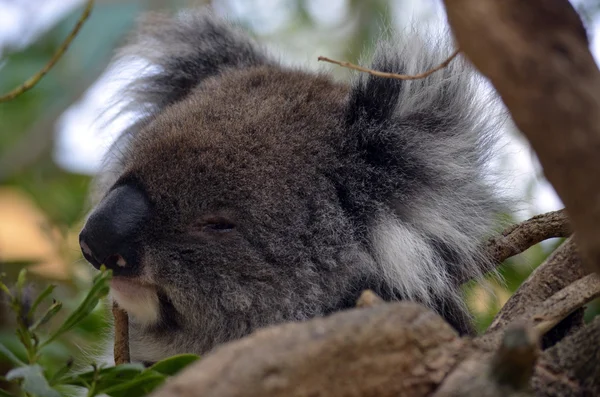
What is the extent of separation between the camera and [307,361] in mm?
995

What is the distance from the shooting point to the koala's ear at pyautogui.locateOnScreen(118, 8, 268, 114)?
272 centimetres

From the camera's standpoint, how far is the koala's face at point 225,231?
1807 millimetres

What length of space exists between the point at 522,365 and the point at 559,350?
0.24m

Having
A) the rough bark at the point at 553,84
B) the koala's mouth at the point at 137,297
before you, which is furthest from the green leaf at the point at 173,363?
the rough bark at the point at 553,84

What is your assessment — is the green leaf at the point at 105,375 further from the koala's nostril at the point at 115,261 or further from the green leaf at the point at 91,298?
the koala's nostril at the point at 115,261

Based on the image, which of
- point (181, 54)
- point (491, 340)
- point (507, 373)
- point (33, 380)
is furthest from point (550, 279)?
point (181, 54)

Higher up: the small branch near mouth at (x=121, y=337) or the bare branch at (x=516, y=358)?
the bare branch at (x=516, y=358)

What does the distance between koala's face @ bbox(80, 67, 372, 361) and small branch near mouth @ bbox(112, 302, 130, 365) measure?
1.4 inches

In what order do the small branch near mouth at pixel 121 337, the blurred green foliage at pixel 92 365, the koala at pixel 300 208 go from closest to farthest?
the blurred green foliage at pixel 92 365, the small branch near mouth at pixel 121 337, the koala at pixel 300 208

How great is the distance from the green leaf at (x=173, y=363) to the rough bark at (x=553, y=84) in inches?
29.5

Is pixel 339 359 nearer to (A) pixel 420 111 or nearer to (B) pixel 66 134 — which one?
(A) pixel 420 111

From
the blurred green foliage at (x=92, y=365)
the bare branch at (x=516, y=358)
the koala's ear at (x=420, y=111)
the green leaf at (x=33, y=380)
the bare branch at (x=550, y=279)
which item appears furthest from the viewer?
the koala's ear at (x=420, y=111)

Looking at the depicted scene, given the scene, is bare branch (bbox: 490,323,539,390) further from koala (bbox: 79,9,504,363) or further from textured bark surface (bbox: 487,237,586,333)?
koala (bbox: 79,9,504,363)

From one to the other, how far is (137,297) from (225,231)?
0.90 ft
